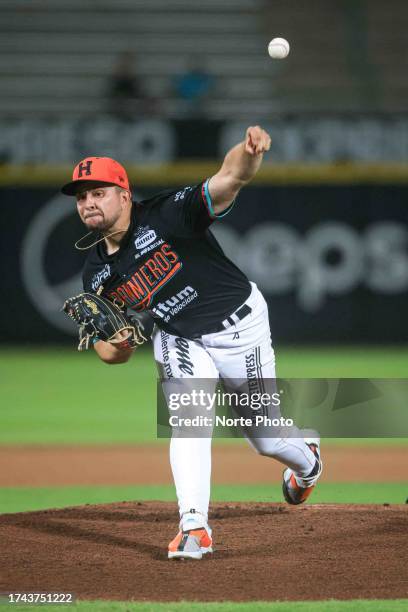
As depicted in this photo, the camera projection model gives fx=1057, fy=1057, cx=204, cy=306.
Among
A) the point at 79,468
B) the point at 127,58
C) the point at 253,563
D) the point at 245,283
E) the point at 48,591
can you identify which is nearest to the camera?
the point at 48,591

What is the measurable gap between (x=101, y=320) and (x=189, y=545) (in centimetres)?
112

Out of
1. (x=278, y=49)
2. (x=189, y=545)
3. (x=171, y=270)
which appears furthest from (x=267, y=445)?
(x=278, y=49)

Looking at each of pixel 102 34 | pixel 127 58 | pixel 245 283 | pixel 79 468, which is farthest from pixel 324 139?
pixel 245 283

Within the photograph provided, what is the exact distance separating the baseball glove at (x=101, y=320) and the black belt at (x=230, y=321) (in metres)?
0.30

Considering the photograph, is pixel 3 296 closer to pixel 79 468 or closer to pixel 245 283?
pixel 79 468

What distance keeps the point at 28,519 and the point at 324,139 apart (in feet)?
28.3

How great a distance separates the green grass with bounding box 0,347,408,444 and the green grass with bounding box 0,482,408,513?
172 centimetres

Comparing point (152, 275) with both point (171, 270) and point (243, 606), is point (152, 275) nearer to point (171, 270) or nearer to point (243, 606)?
point (171, 270)

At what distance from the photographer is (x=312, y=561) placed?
4734mm

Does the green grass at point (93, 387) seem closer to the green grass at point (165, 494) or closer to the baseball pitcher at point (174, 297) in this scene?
the green grass at point (165, 494)

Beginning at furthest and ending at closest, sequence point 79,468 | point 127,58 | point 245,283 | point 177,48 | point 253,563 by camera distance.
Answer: point 177,48 < point 127,58 < point 79,468 < point 245,283 < point 253,563

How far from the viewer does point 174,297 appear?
5.00 metres

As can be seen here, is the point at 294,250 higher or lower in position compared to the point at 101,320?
higher

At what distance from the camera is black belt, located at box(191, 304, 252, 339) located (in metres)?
5.04
